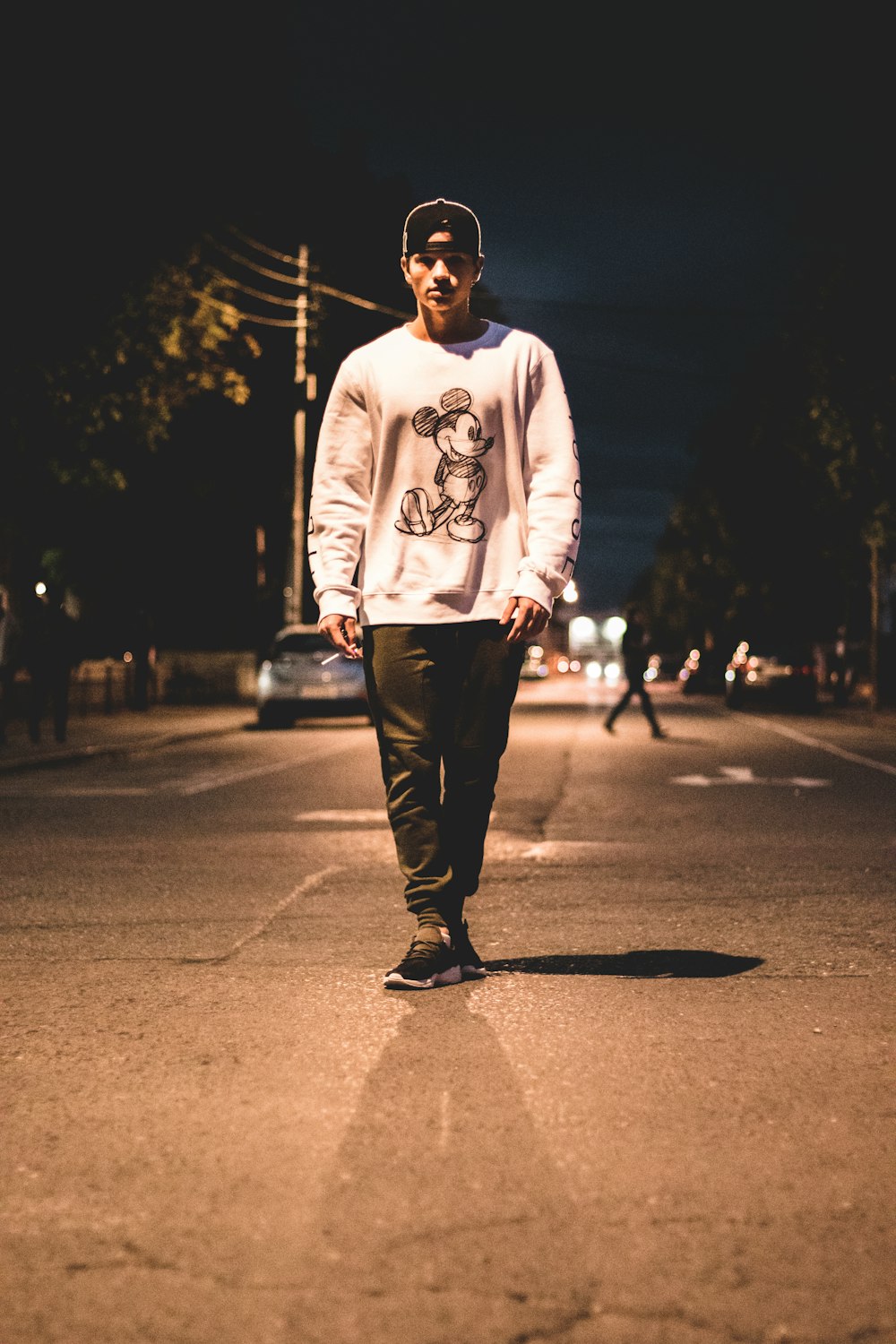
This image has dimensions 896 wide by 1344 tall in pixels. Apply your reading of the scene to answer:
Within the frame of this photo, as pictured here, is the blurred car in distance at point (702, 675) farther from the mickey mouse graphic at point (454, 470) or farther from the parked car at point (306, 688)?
the mickey mouse graphic at point (454, 470)

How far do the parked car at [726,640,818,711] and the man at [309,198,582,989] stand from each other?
32.4 m

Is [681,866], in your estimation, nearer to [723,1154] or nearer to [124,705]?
[723,1154]

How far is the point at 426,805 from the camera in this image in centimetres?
508

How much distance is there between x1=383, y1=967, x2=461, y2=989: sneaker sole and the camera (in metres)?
5.05

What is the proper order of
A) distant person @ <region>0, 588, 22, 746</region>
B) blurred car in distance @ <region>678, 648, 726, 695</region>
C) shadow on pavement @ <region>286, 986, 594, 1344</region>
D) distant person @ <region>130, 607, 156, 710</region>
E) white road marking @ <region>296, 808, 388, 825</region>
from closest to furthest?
shadow on pavement @ <region>286, 986, 594, 1344</region>
white road marking @ <region>296, 808, 388, 825</region>
distant person @ <region>0, 588, 22, 746</region>
distant person @ <region>130, 607, 156, 710</region>
blurred car in distance @ <region>678, 648, 726, 695</region>

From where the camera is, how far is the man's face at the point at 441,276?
16.4ft

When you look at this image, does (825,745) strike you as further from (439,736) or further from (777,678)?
(777,678)

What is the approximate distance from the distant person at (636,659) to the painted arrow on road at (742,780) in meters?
6.56

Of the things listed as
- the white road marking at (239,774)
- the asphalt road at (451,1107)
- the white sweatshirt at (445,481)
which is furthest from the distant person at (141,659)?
the white sweatshirt at (445,481)

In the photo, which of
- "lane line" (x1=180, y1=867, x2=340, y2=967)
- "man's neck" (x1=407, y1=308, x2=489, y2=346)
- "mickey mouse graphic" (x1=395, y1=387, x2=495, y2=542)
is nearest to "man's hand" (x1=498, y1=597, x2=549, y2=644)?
"mickey mouse graphic" (x1=395, y1=387, x2=495, y2=542)

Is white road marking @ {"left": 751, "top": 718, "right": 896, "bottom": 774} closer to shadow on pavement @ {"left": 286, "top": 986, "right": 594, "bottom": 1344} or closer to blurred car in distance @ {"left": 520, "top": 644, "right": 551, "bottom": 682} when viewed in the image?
shadow on pavement @ {"left": 286, "top": 986, "right": 594, "bottom": 1344}

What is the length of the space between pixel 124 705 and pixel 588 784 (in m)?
19.3

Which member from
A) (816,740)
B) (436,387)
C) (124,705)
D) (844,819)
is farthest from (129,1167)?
(124,705)

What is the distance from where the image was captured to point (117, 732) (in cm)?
2303
